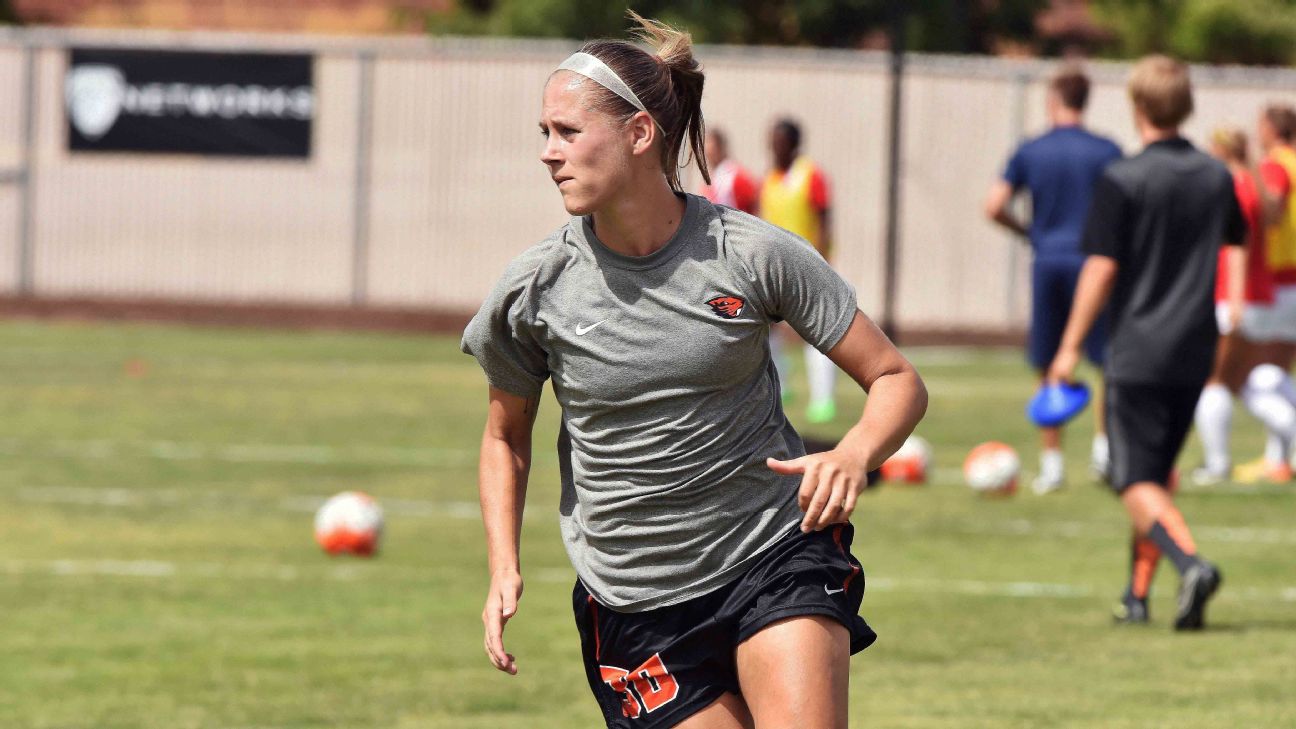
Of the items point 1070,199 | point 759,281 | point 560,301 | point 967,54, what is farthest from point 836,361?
point 967,54

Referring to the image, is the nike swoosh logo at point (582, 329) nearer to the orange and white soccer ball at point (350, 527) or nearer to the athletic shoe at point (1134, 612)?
the athletic shoe at point (1134, 612)

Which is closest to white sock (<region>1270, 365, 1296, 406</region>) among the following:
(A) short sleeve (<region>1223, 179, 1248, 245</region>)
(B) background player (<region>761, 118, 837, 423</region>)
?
(B) background player (<region>761, 118, 837, 423</region>)

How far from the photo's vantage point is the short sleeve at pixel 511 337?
15.5ft

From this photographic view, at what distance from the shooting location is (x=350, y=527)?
1108cm

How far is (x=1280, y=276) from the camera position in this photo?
48.3 feet

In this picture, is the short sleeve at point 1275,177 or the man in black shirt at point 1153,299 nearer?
the man in black shirt at point 1153,299

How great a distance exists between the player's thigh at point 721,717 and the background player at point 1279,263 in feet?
33.2

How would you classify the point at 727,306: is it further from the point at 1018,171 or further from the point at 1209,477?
the point at 1018,171

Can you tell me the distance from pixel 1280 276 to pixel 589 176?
36.1 feet

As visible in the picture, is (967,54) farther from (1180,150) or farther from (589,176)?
(589,176)

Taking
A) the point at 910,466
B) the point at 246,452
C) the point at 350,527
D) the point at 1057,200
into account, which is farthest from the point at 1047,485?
the point at 246,452

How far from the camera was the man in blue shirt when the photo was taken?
1439 centimetres

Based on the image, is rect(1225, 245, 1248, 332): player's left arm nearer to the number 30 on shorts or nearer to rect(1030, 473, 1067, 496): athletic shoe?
rect(1030, 473, 1067, 496): athletic shoe

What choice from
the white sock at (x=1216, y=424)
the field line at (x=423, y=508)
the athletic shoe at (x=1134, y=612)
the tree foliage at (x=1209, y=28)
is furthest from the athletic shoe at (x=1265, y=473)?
the tree foliage at (x=1209, y=28)
